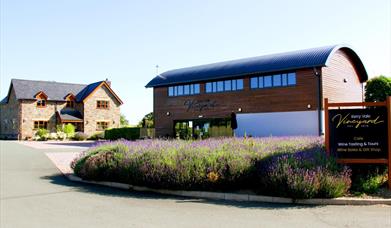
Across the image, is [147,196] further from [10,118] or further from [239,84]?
[10,118]

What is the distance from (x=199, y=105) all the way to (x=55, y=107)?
2559 centimetres

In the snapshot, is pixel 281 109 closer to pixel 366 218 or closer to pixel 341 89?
pixel 341 89

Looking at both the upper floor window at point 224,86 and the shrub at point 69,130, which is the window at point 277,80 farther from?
the shrub at point 69,130

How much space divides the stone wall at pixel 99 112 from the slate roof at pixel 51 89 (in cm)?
104

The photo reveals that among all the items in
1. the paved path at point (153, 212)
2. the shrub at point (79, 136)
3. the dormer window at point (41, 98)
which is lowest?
the paved path at point (153, 212)

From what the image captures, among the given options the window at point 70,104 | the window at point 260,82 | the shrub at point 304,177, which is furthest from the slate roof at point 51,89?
the shrub at point 304,177

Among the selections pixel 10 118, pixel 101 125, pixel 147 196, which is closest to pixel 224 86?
pixel 147 196

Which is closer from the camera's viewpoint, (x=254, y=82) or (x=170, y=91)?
(x=254, y=82)

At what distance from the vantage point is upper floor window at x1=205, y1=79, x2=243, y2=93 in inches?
1187

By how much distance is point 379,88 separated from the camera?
30.6 m

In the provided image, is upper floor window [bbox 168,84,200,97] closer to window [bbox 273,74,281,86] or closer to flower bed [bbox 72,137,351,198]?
window [bbox 273,74,281,86]

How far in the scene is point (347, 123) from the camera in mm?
8961

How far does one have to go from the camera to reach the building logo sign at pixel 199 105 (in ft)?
104

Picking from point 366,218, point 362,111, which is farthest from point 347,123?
point 366,218
